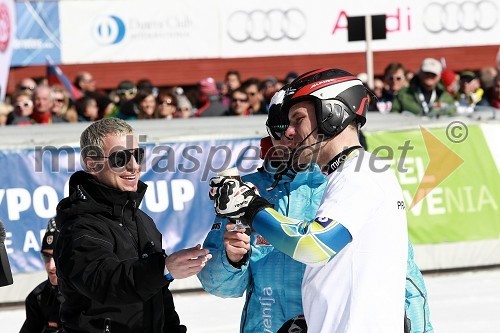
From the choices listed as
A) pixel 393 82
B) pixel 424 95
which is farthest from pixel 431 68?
pixel 393 82

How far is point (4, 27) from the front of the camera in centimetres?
1388

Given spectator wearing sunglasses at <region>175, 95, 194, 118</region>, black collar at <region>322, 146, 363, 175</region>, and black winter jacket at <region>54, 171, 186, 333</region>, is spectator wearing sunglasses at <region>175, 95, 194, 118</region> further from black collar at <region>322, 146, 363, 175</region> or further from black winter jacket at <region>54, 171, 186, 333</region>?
black collar at <region>322, 146, 363, 175</region>

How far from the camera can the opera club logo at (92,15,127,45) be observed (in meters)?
16.7

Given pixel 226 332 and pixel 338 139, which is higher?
pixel 338 139

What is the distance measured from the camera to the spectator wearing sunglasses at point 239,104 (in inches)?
467

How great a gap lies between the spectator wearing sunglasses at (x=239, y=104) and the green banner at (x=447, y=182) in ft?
7.55

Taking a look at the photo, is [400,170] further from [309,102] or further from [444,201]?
[309,102]

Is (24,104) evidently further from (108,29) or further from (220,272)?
(220,272)

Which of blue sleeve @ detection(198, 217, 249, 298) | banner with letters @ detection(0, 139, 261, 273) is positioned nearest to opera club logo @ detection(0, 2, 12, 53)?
banner with letters @ detection(0, 139, 261, 273)

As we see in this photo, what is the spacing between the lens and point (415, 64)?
21.1 m

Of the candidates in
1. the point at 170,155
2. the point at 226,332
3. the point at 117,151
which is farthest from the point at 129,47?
the point at 117,151

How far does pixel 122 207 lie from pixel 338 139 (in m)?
1.04

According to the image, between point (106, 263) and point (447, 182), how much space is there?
6923 millimetres

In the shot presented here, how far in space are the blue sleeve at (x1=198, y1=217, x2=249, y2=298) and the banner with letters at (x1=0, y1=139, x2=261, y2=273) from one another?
555cm
